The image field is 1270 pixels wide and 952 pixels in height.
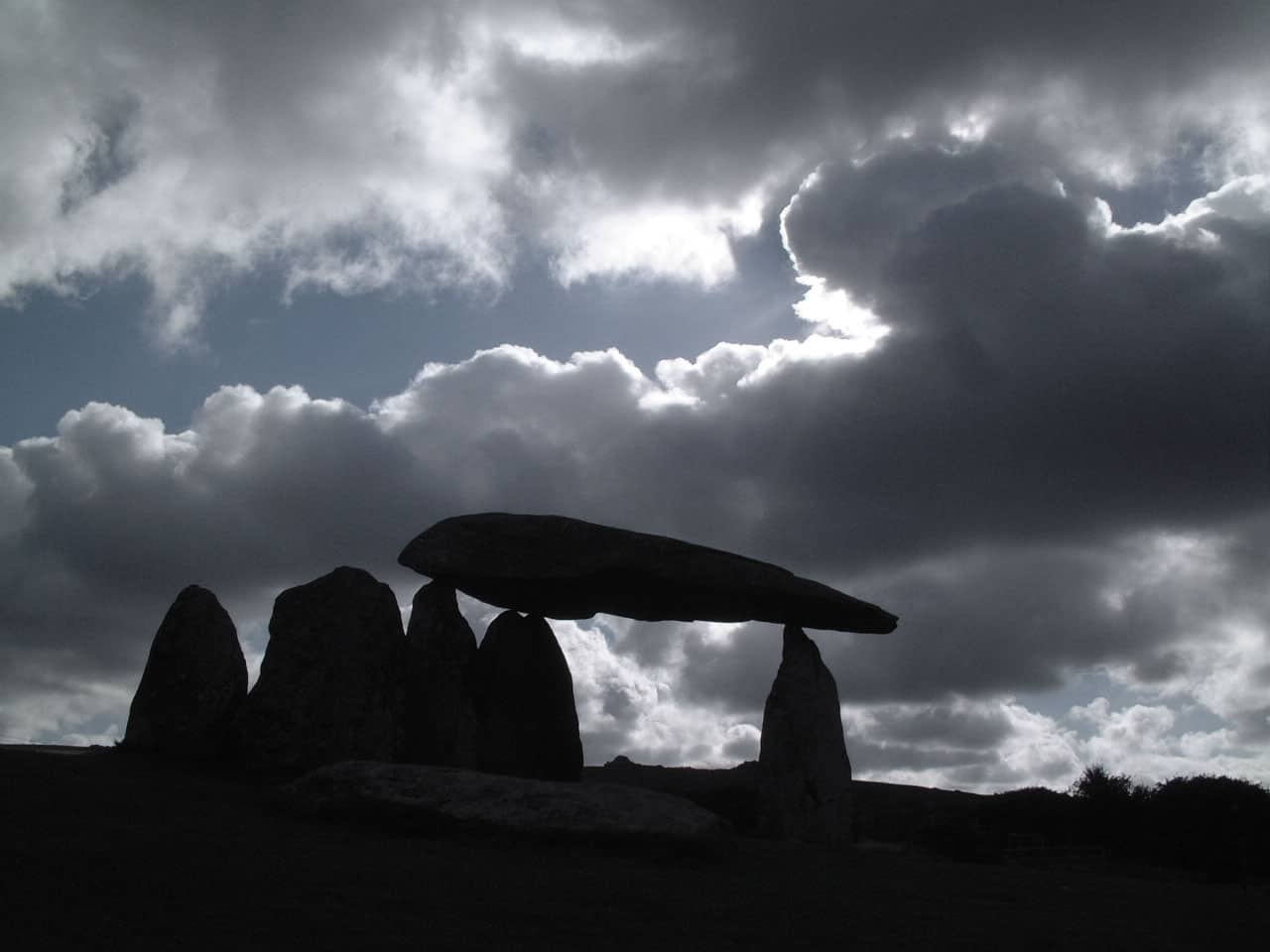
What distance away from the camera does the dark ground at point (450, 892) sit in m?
6.89

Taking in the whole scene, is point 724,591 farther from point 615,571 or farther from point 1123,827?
point 1123,827

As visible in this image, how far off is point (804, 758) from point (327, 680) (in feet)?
19.8

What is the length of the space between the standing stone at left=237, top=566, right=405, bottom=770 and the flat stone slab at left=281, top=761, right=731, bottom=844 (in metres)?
2.50

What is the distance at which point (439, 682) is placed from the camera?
16.6 m

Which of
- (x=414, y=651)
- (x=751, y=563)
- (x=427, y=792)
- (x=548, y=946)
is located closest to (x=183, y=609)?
(x=414, y=651)

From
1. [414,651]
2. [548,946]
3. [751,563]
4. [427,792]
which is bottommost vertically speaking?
[548,946]

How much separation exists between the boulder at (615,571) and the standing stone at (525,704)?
1.10 m

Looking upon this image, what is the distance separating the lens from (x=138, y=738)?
13469 mm

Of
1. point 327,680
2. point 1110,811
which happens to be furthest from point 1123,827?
point 327,680

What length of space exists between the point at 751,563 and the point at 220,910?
33.1 ft

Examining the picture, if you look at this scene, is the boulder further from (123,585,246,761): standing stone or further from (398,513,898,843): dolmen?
(123,585,246,761): standing stone

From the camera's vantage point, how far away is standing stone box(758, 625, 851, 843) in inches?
628

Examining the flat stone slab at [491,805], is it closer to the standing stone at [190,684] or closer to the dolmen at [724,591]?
the standing stone at [190,684]

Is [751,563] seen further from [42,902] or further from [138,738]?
[42,902]
